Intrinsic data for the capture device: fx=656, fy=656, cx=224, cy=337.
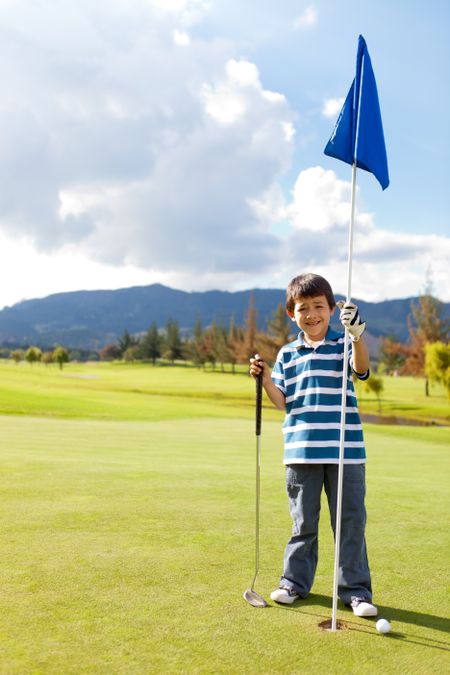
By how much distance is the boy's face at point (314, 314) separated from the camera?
15.3ft

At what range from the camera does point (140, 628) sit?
3.48 meters

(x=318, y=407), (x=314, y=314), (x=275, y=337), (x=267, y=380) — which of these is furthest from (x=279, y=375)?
(x=275, y=337)

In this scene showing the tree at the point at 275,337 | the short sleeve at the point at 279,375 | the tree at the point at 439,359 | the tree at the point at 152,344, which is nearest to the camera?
the short sleeve at the point at 279,375

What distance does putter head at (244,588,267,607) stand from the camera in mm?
3930

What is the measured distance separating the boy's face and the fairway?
1753 mm

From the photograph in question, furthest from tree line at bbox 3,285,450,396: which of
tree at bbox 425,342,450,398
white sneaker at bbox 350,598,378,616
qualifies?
white sneaker at bbox 350,598,378,616

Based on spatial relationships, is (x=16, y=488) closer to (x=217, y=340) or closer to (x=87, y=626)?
(x=87, y=626)

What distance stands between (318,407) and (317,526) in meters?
0.83

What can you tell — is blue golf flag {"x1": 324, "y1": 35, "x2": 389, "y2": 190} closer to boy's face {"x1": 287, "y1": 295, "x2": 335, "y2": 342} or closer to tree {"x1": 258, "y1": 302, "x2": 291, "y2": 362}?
boy's face {"x1": 287, "y1": 295, "x2": 335, "y2": 342}

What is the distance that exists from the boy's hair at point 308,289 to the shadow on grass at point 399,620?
201 cm

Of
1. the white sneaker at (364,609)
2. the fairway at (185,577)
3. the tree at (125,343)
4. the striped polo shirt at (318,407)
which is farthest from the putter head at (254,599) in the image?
the tree at (125,343)

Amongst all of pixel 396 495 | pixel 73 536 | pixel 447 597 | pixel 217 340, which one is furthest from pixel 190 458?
pixel 217 340

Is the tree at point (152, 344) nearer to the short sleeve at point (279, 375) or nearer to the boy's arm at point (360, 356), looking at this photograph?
the short sleeve at point (279, 375)

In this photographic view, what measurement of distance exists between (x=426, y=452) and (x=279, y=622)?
12.9 meters
